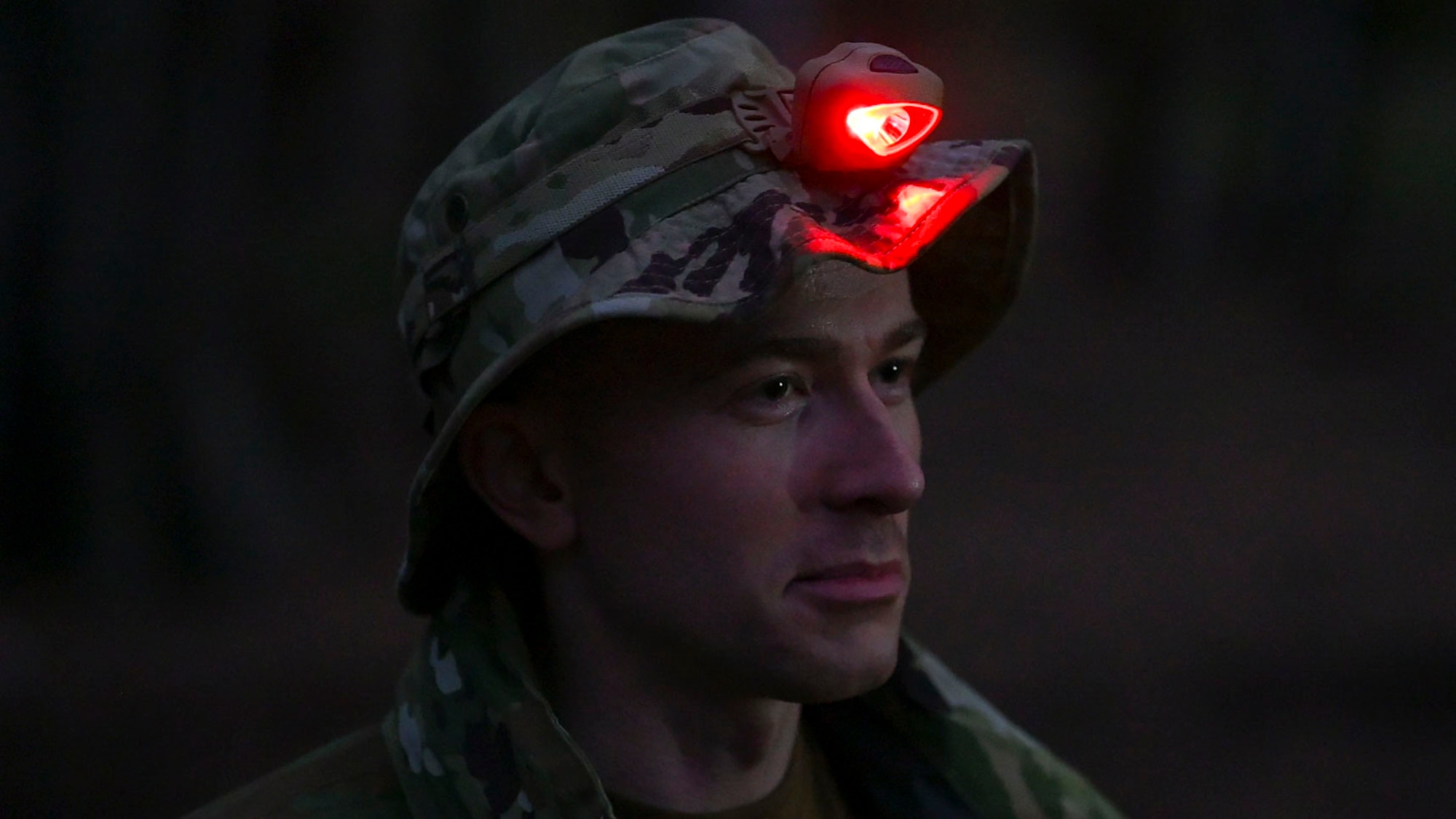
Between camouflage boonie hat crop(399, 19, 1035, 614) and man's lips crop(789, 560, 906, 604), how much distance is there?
0.79 feet

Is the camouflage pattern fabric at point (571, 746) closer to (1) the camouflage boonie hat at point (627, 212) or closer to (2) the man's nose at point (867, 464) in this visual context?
(1) the camouflage boonie hat at point (627, 212)

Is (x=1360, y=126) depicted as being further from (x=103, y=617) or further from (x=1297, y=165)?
(x=103, y=617)

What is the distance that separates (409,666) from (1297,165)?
2.16 metres

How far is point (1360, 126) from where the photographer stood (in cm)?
278

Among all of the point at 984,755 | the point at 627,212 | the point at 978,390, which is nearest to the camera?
the point at 627,212

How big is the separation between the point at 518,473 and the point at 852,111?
0.42 metres

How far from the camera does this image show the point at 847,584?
114 cm

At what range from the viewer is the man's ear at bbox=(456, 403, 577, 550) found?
122 centimetres

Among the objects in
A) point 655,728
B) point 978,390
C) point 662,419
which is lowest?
point 978,390

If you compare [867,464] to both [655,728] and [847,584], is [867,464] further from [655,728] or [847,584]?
[655,728]

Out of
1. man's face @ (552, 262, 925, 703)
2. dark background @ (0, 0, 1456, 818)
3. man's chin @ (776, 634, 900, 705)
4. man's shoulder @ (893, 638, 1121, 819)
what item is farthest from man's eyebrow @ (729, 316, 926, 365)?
dark background @ (0, 0, 1456, 818)

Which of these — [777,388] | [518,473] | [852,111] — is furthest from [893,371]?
[518,473]

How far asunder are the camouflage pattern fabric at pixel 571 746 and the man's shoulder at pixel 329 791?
6cm

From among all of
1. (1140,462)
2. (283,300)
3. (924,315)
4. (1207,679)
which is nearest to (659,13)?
(283,300)
